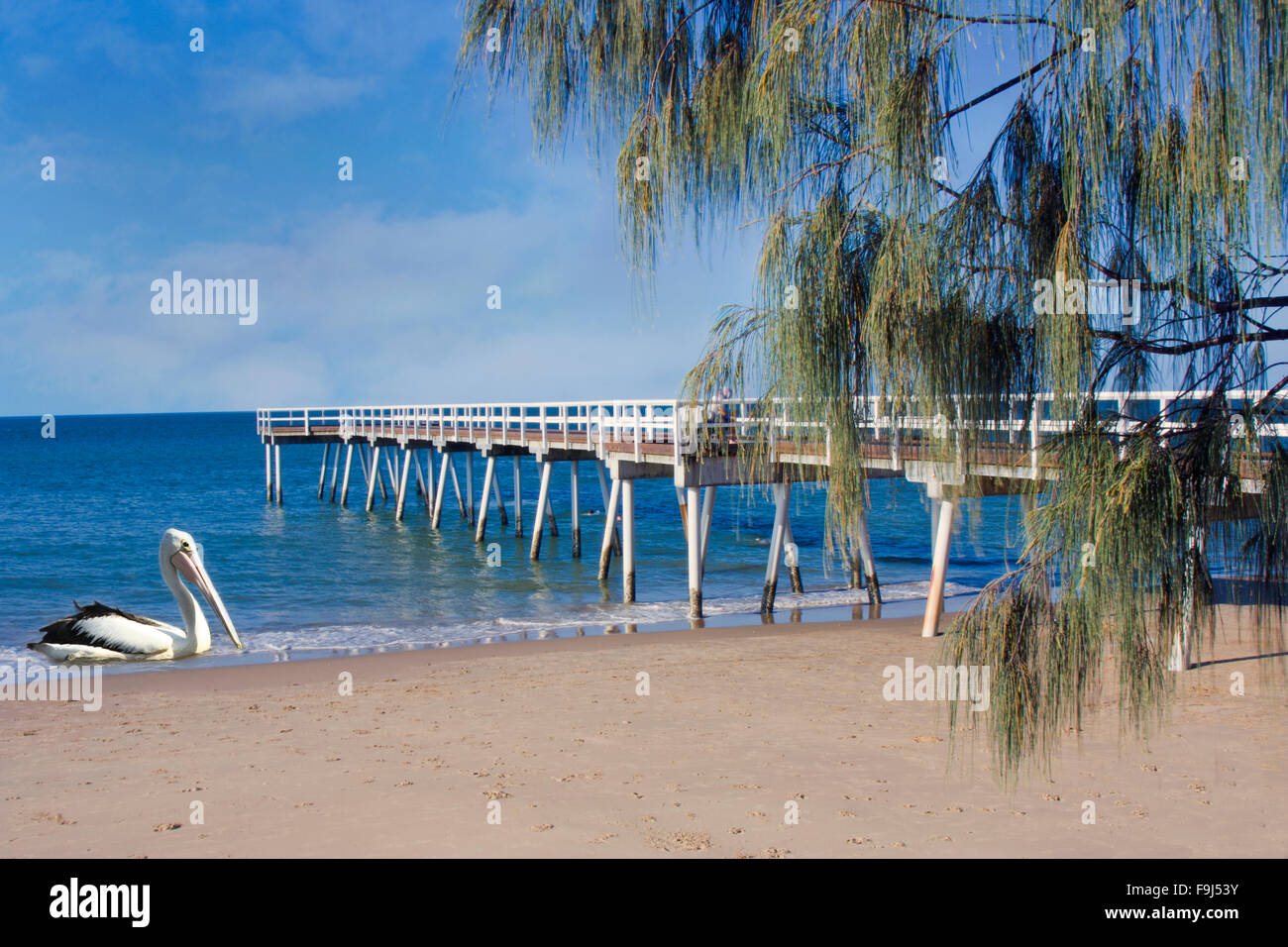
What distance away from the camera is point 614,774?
24.8ft

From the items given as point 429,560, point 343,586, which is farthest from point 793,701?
point 429,560

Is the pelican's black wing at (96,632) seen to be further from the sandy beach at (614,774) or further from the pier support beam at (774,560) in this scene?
the pier support beam at (774,560)

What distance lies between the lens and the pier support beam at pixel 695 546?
17438 millimetres

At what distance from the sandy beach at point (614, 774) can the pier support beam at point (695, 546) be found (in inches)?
215

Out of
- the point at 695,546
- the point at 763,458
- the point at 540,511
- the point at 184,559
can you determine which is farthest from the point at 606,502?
the point at 763,458

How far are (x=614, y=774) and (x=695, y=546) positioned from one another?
Result: 10.2 m

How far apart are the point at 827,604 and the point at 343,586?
454 inches

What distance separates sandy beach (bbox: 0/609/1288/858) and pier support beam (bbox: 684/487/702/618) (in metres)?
5.46

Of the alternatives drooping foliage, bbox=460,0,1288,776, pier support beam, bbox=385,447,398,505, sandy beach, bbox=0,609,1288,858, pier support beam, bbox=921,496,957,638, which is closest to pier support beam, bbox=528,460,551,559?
pier support beam, bbox=921,496,957,638

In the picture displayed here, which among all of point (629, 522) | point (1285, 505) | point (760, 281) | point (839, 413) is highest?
point (760, 281)

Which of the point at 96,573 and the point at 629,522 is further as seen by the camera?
the point at 96,573

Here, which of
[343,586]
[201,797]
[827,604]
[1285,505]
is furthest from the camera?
[343,586]

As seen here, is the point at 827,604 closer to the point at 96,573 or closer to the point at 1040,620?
the point at 1040,620

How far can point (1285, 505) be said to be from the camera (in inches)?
112
